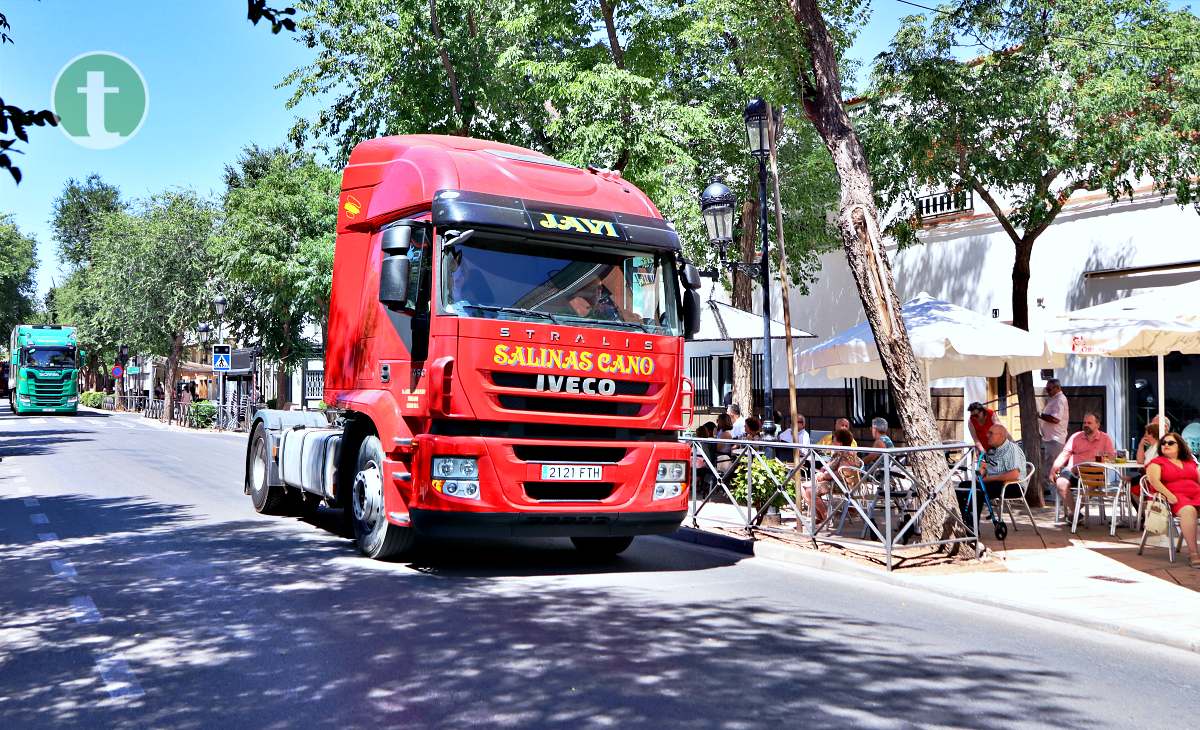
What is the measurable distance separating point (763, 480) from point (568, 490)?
352cm

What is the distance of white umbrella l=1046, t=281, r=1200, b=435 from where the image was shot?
1066 centimetres

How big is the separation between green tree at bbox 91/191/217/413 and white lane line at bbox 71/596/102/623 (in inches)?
1623

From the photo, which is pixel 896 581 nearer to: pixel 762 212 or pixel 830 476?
pixel 830 476

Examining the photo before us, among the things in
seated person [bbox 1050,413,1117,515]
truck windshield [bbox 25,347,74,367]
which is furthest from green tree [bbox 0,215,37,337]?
seated person [bbox 1050,413,1117,515]

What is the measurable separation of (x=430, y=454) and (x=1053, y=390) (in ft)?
32.3

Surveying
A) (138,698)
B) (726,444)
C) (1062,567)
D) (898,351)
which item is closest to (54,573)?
(138,698)

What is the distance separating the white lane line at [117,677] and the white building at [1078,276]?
47.1 ft

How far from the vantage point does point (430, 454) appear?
836 cm

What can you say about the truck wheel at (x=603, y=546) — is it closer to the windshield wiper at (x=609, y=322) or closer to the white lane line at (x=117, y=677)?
the windshield wiper at (x=609, y=322)

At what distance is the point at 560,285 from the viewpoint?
8.83m

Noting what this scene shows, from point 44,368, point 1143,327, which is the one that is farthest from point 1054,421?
point 44,368

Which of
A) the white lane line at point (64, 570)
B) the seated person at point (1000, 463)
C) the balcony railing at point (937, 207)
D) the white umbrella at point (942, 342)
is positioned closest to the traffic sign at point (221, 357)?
the balcony railing at point (937, 207)

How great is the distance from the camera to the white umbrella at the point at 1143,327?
10656 mm

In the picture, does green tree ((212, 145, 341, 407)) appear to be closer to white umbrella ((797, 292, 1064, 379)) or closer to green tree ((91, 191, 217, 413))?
green tree ((91, 191, 217, 413))
